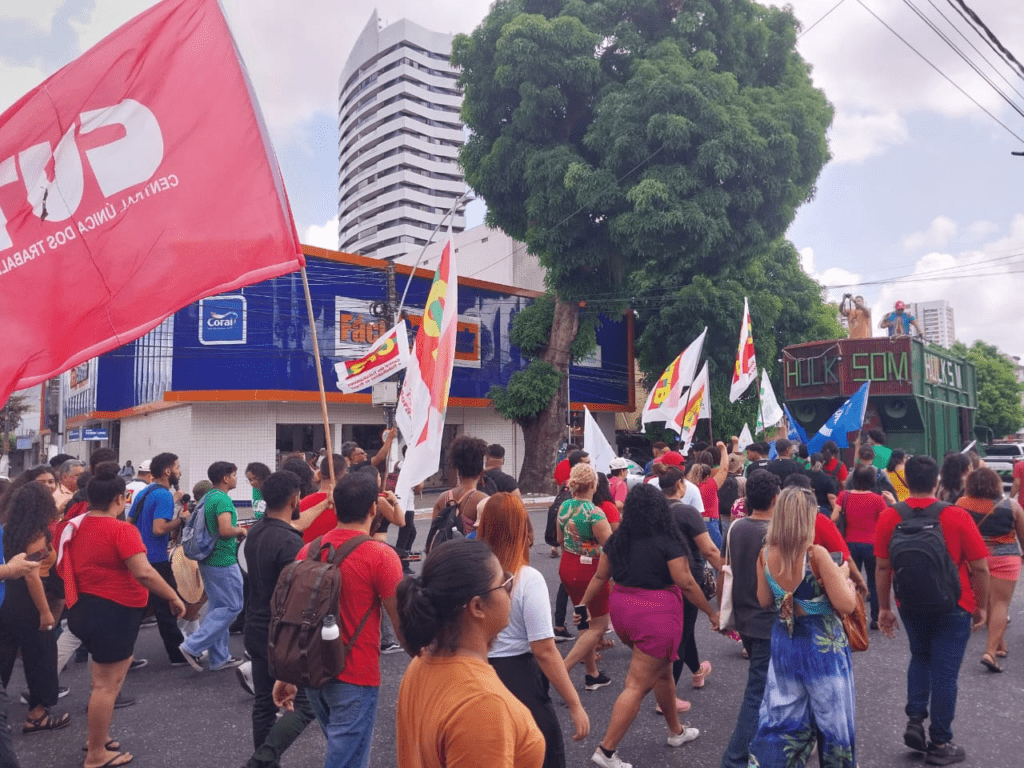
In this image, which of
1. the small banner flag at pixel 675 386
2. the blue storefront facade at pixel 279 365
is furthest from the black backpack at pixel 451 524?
the blue storefront facade at pixel 279 365

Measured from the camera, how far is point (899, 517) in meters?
4.55

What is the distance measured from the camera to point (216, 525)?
19.4 feet

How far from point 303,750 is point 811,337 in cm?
2881

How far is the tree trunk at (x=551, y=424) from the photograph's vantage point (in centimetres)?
2397

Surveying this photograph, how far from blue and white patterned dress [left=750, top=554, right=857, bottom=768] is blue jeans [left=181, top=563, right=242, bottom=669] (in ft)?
13.7

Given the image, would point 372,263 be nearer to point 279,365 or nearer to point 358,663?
point 279,365

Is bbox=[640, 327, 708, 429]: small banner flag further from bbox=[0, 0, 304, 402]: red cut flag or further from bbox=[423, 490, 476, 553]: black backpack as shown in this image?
bbox=[0, 0, 304, 402]: red cut flag

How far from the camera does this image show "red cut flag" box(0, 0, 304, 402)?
11.9 feet

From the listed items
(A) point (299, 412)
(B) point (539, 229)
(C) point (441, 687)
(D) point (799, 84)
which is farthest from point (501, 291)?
(C) point (441, 687)

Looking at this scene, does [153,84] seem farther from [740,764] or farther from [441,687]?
[740,764]

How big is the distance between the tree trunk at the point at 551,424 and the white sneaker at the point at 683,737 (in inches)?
757

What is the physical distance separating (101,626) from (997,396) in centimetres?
6171

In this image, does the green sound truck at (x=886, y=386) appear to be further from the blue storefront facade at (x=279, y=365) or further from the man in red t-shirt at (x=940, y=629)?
the man in red t-shirt at (x=940, y=629)

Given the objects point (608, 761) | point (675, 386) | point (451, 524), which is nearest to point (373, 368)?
point (675, 386)
